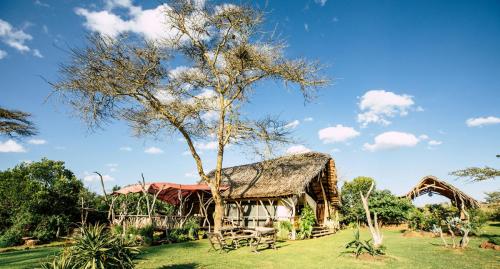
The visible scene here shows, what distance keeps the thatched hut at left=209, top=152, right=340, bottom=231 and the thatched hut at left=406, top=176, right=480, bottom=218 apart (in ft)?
17.4

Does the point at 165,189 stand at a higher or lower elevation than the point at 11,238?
higher

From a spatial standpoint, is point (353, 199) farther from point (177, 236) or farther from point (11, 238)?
point (11, 238)

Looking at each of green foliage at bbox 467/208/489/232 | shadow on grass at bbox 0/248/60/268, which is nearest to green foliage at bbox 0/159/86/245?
shadow on grass at bbox 0/248/60/268

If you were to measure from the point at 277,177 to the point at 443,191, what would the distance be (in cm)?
1115

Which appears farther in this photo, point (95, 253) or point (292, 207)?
point (292, 207)

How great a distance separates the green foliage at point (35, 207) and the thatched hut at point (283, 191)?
10181 mm

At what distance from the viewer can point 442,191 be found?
19906mm

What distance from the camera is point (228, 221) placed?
64.4 ft

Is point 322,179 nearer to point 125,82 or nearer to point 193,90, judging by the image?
point 193,90

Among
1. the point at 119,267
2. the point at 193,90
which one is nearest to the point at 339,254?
the point at 119,267

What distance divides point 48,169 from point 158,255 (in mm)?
24713

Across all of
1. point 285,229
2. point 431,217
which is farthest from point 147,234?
point 431,217

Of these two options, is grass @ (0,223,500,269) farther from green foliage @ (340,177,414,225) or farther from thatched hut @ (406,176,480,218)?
green foliage @ (340,177,414,225)

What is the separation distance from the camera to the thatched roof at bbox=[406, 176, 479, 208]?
18.2 m
